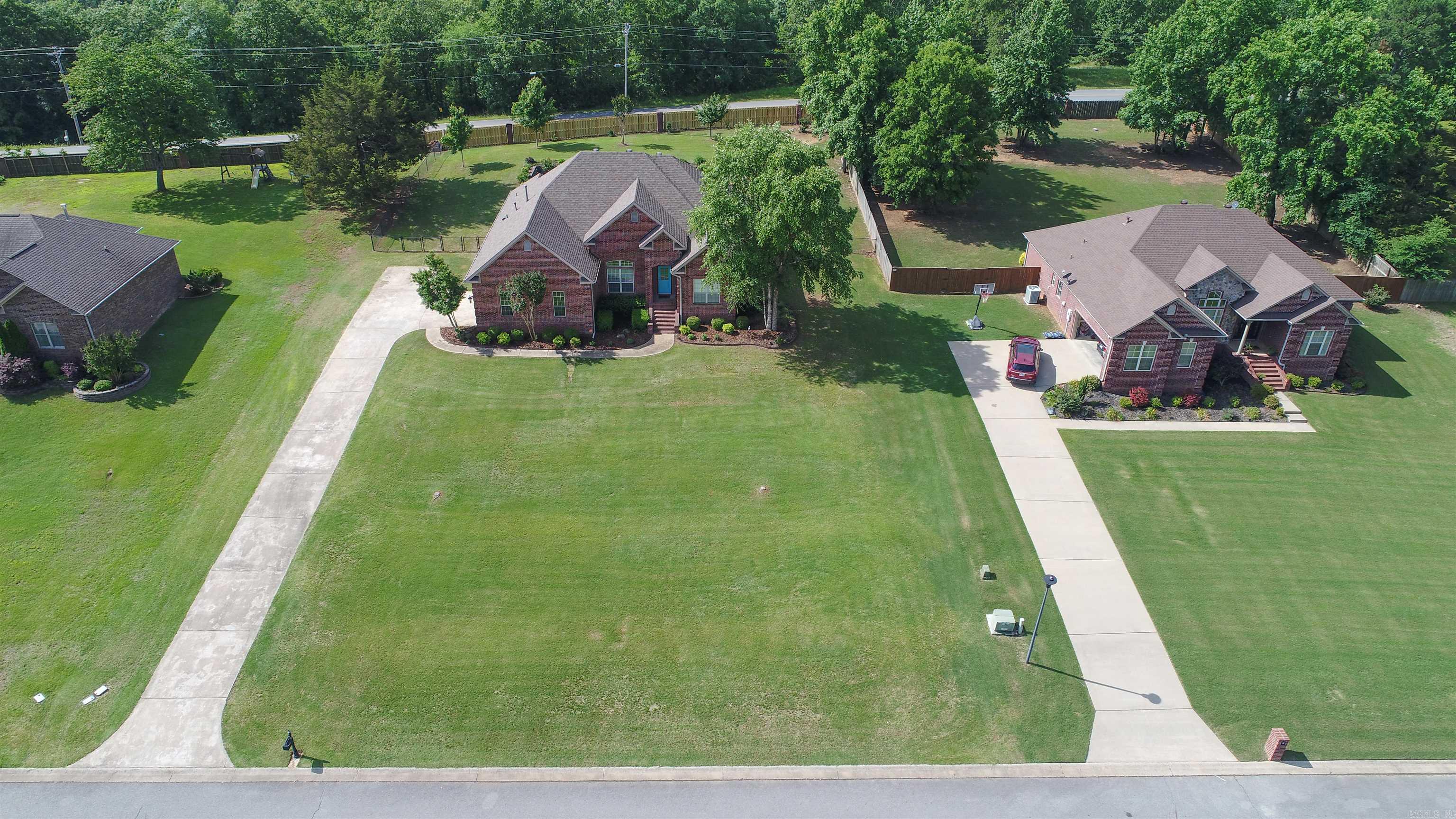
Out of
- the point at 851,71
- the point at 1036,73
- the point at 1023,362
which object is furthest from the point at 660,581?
the point at 1036,73

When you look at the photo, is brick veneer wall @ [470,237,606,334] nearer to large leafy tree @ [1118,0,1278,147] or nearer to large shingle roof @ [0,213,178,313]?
large shingle roof @ [0,213,178,313]

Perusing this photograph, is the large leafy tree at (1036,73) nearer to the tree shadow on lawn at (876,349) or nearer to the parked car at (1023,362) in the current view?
the tree shadow on lawn at (876,349)

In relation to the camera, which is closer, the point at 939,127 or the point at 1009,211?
the point at 939,127

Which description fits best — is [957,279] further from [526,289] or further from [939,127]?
[526,289]

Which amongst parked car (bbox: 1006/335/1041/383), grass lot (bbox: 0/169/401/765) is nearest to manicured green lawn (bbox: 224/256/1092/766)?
parked car (bbox: 1006/335/1041/383)

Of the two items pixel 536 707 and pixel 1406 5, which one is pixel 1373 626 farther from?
pixel 1406 5

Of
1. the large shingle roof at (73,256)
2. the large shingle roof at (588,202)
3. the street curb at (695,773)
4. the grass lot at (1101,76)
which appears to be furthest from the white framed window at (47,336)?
the grass lot at (1101,76)

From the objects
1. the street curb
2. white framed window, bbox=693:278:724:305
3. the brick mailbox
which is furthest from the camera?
white framed window, bbox=693:278:724:305
